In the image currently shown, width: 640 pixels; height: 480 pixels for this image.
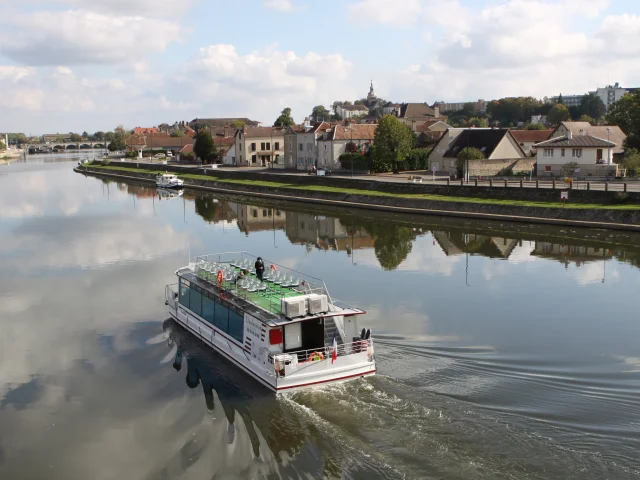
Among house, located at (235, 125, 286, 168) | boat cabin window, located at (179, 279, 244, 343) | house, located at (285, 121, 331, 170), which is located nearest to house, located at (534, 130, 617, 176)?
house, located at (285, 121, 331, 170)

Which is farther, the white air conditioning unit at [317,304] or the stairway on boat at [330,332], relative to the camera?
the stairway on boat at [330,332]

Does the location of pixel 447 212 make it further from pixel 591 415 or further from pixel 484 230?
pixel 591 415

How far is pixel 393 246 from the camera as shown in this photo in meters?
38.1

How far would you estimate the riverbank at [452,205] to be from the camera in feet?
137

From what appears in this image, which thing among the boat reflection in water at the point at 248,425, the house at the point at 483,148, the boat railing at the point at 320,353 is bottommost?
the boat reflection in water at the point at 248,425

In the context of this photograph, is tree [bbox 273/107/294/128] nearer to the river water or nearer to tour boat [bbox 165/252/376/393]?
the river water

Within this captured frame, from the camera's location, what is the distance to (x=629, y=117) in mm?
74688

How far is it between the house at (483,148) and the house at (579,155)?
13.7 ft

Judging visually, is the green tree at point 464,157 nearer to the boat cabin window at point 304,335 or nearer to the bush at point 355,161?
the bush at point 355,161

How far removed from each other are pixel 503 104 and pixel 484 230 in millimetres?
128340

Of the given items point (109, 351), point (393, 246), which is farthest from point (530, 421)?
point (393, 246)

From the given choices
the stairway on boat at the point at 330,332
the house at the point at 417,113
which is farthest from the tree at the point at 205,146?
the stairway on boat at the point at 330,332

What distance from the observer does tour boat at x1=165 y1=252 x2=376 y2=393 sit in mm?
16875

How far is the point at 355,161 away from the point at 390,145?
4.52 meters
